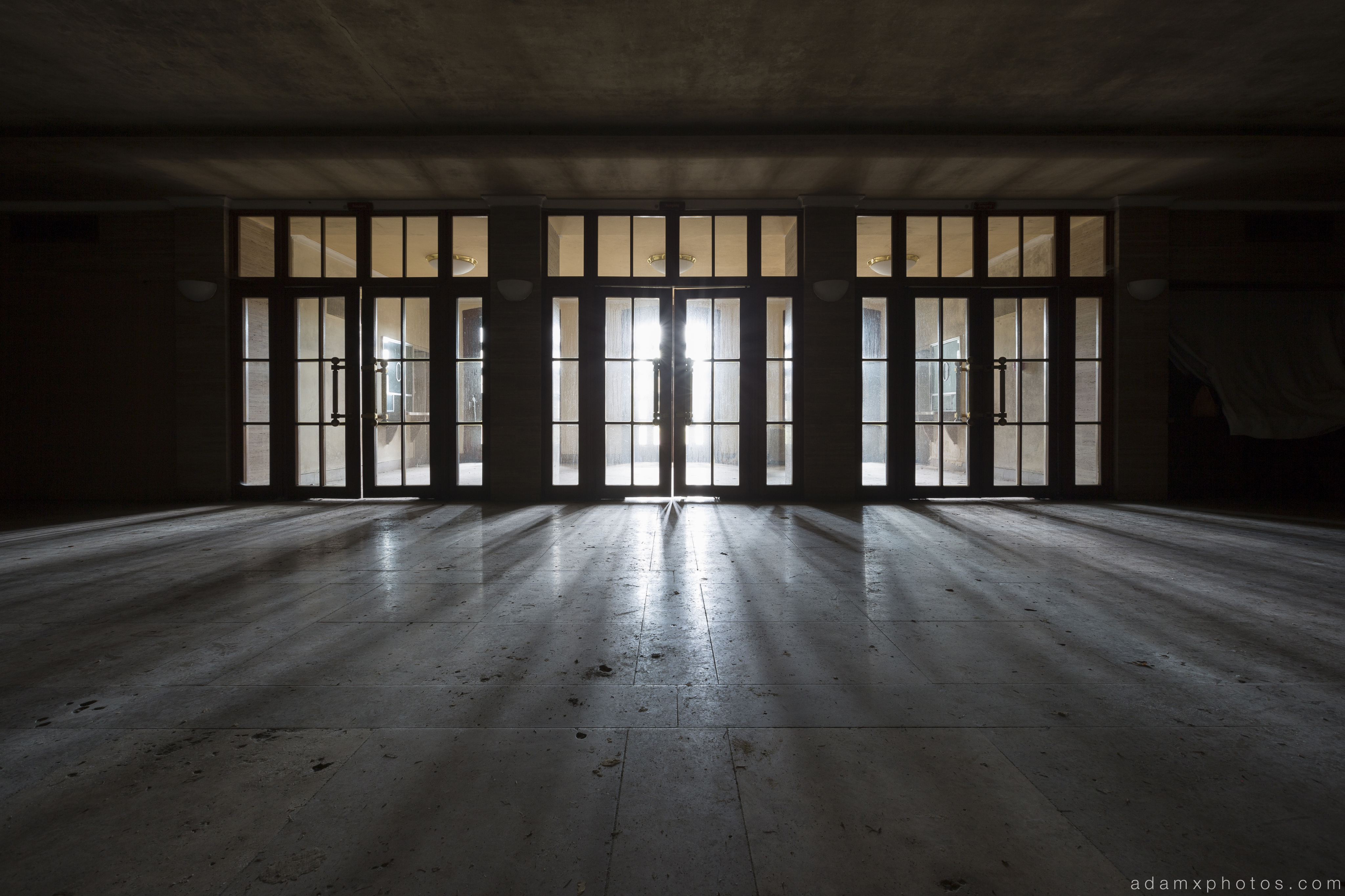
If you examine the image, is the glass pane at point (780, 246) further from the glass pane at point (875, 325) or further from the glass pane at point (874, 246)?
the glass pane at point (875, 325)

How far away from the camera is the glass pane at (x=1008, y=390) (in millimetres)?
6336

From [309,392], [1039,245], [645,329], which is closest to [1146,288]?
[1039,245]

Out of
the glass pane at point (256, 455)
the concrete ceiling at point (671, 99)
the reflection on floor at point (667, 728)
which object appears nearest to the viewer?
the reflection on floor at point (667, 728)

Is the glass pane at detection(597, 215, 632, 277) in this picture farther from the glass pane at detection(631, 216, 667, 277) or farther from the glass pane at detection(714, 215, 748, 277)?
the glass pane at detection(714, 215, 748, 277)

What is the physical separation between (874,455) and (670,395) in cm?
232

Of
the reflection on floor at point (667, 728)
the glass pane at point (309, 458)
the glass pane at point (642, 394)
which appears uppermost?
the glass pane at point (642, 394)

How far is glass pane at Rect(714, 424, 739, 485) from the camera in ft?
21.1

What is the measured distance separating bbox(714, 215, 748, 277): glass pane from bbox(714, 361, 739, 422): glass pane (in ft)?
3.35

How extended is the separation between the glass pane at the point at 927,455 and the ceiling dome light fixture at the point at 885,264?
1.74 metres

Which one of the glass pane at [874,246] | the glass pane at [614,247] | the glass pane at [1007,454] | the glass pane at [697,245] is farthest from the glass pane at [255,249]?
the glass pane at [1007,454]

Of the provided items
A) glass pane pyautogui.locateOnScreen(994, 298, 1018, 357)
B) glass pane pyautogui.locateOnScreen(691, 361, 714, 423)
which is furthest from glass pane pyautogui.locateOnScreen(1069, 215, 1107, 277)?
glass pane pyautogui.locateOnScreen(691, 361, 714, 423)

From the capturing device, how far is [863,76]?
14.8 feet

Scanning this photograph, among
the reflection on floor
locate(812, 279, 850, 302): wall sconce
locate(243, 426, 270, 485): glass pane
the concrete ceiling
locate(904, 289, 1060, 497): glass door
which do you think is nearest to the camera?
the reflection on floor

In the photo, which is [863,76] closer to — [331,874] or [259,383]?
[331,874]
